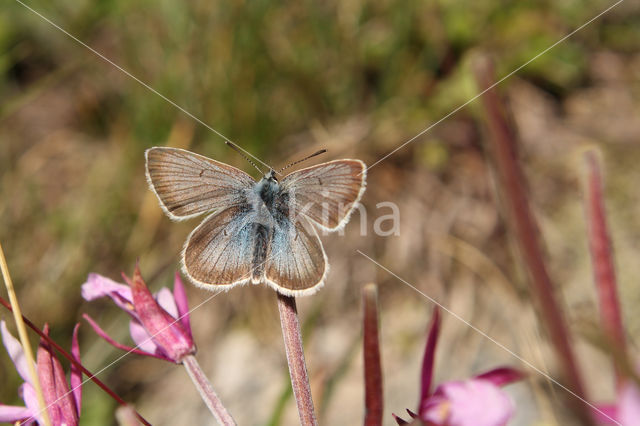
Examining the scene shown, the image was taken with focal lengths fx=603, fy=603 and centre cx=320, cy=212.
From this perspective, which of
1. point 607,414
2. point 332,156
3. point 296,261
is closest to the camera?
point 607,414

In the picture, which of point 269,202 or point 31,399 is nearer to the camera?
point 31,399

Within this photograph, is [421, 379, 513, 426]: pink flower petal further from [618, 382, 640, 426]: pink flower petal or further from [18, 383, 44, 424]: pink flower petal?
[18, 383, 44, 424]: pink flower petal

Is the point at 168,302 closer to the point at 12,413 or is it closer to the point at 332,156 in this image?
the point at 12,413

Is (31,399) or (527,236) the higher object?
(527,236)

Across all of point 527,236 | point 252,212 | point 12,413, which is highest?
point 252,212

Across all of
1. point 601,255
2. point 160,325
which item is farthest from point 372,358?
point 160,325

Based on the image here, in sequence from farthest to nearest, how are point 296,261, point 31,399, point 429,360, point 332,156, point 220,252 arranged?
point 332,156 < point 220,252 < point 296,261 < point 31,399 < point 429,360

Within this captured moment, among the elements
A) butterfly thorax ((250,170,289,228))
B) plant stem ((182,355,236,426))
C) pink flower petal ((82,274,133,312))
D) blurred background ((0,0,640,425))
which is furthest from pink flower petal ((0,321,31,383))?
blurred background ((0,0,640,425))
